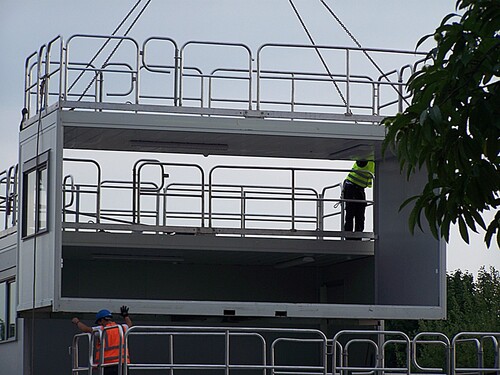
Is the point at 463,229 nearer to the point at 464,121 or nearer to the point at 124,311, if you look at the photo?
the point at 464,121

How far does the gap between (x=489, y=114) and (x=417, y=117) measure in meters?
0.44

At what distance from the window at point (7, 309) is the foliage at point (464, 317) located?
26148mm

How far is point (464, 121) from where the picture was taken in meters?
4.99

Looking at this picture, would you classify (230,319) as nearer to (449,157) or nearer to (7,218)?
(7,218)

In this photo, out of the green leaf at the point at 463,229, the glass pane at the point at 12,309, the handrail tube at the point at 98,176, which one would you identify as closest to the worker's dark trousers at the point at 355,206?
the handrail tube at the point at 98,176

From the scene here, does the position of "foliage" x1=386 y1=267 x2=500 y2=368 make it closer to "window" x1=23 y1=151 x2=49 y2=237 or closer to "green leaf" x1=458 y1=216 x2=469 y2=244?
"window" x1=23 y1=151 x2=49 y2=237

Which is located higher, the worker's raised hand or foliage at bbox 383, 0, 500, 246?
foliage at bbox 383, 0, 500, 246

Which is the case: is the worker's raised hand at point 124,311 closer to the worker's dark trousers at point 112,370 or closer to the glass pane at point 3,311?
the worker's dark trousers at point 112,370

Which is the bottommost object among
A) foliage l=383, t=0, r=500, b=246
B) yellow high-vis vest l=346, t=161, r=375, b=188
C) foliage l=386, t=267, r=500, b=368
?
foliage l=386, t=267, r=500, b=368

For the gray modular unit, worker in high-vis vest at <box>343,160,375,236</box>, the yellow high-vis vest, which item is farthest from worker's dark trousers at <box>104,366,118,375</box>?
the yellow high-vis vest

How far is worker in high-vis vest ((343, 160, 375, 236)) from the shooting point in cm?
1727

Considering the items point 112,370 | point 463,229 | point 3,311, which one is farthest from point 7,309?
point 463,229

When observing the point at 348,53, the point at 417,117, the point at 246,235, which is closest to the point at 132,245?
the point at 246,235

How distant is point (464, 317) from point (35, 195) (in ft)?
120
